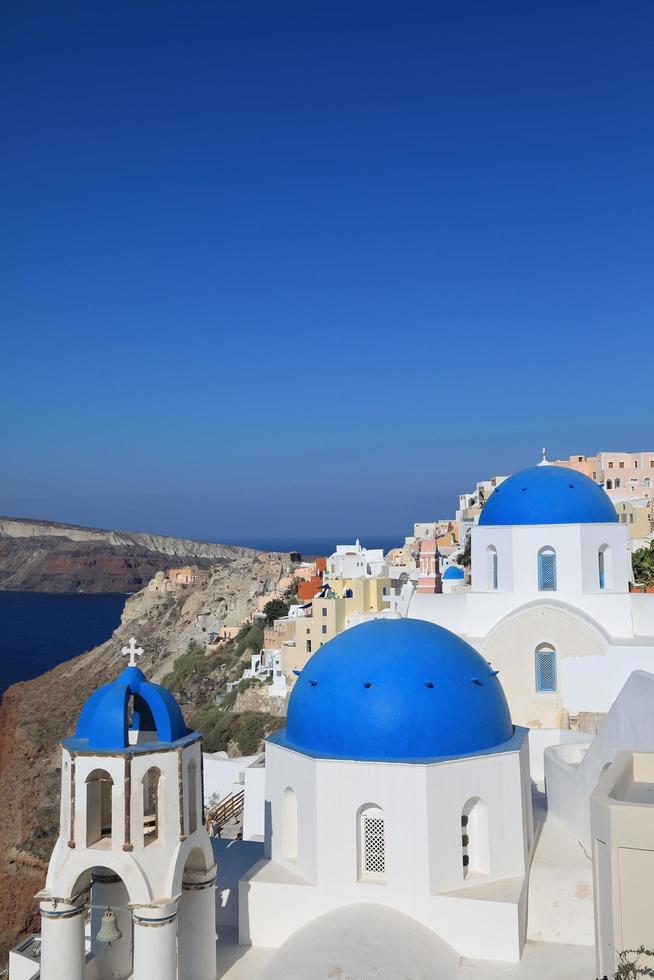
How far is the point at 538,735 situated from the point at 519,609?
2.36 metres

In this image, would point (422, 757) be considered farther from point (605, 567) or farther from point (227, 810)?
point (227, 810)

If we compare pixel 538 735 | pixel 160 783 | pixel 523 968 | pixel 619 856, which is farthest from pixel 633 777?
pixel 538 735

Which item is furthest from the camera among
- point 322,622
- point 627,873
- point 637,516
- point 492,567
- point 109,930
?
point 637,516

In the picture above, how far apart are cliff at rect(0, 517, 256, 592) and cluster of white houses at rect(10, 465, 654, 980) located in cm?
13523

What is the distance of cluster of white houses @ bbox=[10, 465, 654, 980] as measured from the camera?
759 centimetres

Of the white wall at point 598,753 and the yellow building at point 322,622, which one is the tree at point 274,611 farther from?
the white wall at point 598,753

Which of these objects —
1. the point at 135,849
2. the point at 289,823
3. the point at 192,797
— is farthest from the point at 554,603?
the point at 135,849

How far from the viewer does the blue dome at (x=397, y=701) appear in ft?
28.3

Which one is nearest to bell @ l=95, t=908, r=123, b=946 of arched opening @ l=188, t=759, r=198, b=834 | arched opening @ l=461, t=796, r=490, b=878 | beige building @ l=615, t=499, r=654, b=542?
arched opening @ l=188, t=759, r=198, b=834

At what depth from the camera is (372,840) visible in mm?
→ 8578

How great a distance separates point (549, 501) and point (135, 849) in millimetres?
10504

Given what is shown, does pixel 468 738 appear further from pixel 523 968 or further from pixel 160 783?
pixel 160 783

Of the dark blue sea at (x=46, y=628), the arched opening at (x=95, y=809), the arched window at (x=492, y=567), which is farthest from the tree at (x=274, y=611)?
the arched opening at (x=95, y=809)

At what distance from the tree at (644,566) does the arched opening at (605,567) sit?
11.6 meters
